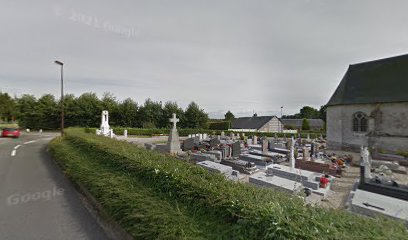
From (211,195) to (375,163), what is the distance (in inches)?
485

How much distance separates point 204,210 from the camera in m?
3.19

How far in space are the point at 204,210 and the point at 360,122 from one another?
2009cm

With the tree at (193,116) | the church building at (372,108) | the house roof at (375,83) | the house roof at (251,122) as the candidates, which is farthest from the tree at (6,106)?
the house roof at (375,83)

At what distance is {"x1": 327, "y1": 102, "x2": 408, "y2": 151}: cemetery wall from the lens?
16.0 meters

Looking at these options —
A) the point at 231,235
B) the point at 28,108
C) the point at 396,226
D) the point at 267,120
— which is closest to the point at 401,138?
the point at 396,226

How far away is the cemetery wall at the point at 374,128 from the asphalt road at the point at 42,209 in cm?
2040

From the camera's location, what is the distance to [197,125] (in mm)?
39250

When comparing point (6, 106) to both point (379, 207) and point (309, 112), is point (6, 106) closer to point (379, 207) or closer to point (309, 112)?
point (379, 207)

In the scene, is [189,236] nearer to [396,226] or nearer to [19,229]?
[396,226]

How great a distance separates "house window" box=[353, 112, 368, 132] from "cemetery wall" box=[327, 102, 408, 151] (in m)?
0.23

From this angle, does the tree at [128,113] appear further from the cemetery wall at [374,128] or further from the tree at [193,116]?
the cemetery wall at [374,128]

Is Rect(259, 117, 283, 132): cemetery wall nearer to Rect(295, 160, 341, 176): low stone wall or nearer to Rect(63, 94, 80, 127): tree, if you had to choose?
Rect(63, 94, 80, 127): tree

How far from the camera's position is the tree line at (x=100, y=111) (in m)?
35.8

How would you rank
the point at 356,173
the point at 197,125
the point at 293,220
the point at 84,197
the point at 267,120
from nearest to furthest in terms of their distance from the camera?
the point at 293,220, the point at 84,197, the point at 356,173, the point at 197,125, the point at 267,120
